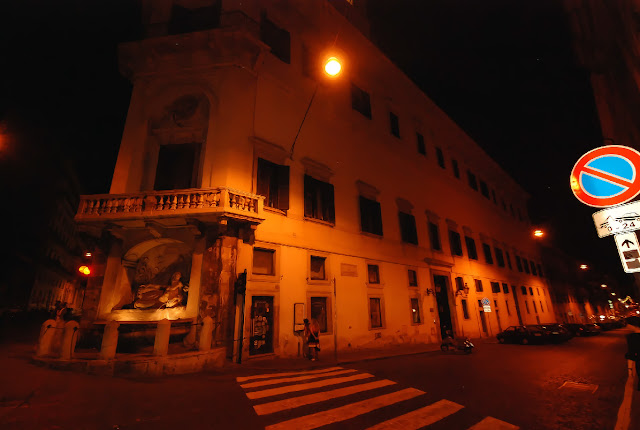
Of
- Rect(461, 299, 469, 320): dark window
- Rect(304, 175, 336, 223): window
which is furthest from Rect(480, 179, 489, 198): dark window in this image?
Rect(304, 175, 336, 223): window

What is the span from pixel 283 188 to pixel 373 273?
25.5 ft

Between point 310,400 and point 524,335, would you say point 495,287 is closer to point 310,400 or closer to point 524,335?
point 524,335

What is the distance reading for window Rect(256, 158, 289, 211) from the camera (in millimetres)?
13742

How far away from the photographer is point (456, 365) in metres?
10.9

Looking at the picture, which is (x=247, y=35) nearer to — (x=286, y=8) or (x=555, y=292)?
(x=286, y=8)

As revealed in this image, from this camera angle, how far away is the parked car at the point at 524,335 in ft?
63.7

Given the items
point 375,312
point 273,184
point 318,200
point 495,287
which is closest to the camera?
point 273,184

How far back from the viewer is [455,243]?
2511 centimetres

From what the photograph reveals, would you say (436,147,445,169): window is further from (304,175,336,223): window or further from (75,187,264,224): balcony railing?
(75,187,264,224): balcony railing

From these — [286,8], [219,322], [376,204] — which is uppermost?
[286,8]

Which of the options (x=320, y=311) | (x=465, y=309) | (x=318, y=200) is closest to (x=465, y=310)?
(x=465, y=309)

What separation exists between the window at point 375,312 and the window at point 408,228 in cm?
A: 544

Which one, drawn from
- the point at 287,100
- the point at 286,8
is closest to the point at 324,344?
the point at 287,100

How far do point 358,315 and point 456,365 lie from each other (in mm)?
5339
